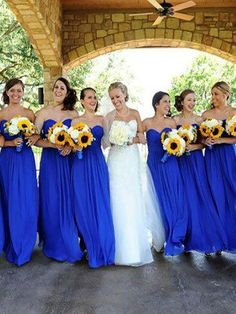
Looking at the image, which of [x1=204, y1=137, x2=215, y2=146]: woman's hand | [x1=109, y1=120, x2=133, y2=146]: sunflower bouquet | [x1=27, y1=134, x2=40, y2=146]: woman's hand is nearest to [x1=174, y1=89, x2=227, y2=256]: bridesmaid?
[x1=204, y1=137, x2=215, y2=146]: woman's hand

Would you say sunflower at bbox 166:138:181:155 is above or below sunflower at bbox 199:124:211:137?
below

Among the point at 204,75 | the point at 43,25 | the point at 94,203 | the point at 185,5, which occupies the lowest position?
the point at 94,203

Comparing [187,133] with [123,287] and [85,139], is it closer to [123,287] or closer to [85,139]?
[85,139]

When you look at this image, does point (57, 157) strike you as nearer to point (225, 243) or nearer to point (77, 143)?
point (77, 143)

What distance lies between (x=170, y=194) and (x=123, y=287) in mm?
1090

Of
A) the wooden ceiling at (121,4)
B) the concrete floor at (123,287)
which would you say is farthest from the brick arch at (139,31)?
the concrete floor at (123,287)

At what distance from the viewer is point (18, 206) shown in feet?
12.4

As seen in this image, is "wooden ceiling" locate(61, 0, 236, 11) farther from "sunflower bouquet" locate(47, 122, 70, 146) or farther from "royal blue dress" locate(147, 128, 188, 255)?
"sunflower bouquet" locate(47, 122, 70, 146)

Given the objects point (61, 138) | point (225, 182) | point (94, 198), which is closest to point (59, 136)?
point (61, 138)

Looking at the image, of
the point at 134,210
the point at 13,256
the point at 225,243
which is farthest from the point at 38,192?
the point at 225,243

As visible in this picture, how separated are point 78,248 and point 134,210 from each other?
0.63m

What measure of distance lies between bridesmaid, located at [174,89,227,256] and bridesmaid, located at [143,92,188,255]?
69mm

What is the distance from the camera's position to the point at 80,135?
11.8 ft

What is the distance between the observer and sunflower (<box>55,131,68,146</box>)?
3.64m
